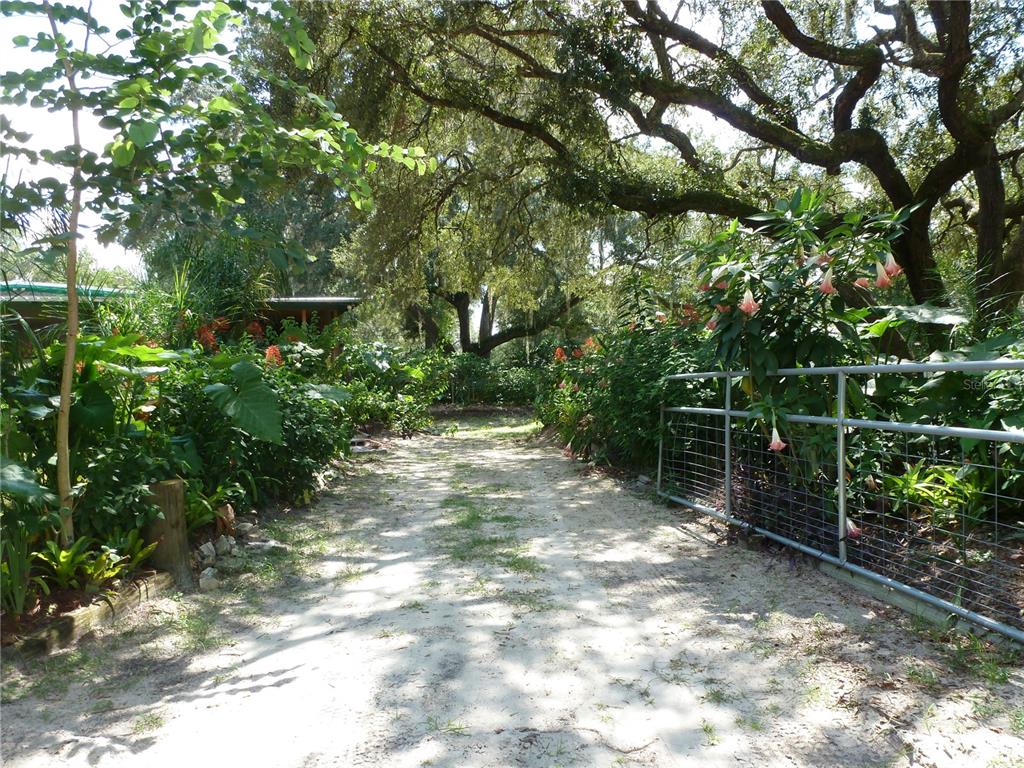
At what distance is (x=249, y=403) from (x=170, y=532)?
106cm

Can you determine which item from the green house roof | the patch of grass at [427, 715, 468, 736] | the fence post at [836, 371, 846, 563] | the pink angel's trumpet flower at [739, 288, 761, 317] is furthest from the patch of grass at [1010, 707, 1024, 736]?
the green house roof

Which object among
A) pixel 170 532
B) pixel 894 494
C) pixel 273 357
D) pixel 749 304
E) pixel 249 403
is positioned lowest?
pixel 170 532

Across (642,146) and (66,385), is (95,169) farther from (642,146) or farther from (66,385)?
(642,146)

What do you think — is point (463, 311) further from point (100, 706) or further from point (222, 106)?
point (100, 706)

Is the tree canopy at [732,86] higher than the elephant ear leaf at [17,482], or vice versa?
the tree canopy at [732,86]

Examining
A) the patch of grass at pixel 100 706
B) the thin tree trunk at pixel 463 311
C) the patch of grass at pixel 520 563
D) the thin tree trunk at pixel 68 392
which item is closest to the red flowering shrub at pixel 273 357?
the thin tree trunk at pixel 68 392

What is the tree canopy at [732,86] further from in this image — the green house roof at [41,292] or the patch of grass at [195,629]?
the patch of grass at [195,629]

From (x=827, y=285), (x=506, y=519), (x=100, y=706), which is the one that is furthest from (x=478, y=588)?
(x=827, y=285)

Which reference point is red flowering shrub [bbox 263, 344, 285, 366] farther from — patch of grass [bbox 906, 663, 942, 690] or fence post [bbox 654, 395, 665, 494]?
patch of grass [bbox 906, 663, 942, 690]

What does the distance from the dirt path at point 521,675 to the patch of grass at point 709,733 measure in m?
0.01

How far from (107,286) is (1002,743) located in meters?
7.09

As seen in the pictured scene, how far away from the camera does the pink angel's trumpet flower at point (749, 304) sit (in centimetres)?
432

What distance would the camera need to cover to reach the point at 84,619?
11.3 feet

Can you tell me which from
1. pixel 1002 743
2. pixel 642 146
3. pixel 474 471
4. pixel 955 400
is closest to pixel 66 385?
pixel 1002 743
